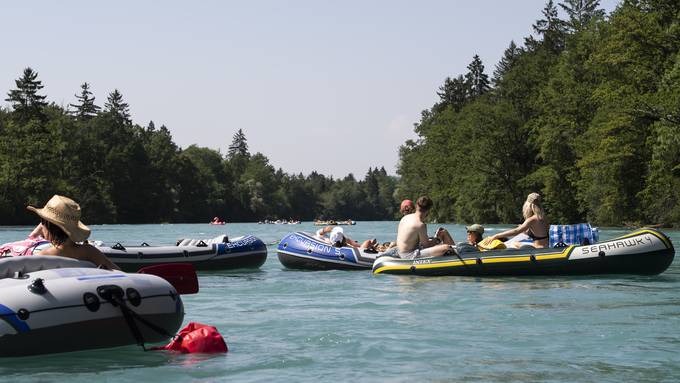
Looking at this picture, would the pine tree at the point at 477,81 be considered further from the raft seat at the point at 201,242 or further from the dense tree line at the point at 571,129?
the raft seat at the point at 201,242

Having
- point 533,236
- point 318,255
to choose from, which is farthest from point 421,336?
point 318,255

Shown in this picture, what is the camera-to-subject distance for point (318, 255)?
58.5 ft

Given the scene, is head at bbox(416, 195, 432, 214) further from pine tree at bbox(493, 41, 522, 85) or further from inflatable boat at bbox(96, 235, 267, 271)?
pine tree at bbox(493, 41, 522, 85)

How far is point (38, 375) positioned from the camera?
717 cm

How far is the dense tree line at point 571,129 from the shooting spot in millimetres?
37031

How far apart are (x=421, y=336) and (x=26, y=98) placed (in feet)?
276

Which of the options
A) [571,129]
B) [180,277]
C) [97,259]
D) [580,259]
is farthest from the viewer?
[571,129]

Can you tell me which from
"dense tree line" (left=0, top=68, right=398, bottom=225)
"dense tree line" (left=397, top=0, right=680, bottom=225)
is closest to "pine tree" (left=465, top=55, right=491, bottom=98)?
"dense tree line" (left=397, top=0, right=680, bottom=225)

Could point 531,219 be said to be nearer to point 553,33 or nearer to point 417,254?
point 417,254

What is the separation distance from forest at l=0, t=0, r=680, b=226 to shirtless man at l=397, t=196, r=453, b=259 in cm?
1992

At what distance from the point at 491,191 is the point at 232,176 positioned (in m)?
69.7

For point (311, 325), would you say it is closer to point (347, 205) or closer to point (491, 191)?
point (491, 191)

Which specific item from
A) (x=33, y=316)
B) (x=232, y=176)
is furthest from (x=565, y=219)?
(x=232, y=176)

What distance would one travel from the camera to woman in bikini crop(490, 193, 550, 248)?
1483 cm
